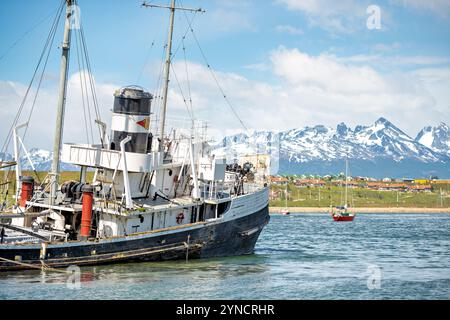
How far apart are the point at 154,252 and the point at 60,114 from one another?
312 inches

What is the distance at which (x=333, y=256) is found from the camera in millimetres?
44781

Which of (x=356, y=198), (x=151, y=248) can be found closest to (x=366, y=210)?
(x=356, y=198)

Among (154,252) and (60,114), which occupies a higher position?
(60,114)

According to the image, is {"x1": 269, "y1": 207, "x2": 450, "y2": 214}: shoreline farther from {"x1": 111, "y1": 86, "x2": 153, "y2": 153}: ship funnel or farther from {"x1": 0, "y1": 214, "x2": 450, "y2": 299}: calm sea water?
{"x1": 111, "y1": 86, "x2": 153, "y2": 153}: ship funnel

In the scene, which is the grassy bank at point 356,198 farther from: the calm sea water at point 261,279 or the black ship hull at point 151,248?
the black ship hull at point 151,248

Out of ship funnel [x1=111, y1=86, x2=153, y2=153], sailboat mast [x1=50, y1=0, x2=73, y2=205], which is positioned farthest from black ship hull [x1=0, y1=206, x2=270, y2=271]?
ship funnel [x1=111, y1=86, x2=153, y2=153]

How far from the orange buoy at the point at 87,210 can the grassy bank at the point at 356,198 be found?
119m

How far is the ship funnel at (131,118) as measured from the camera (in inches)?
1387

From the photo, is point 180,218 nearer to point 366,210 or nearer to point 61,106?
point 61,106

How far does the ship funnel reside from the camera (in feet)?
116

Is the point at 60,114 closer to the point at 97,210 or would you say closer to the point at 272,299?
the point at 97,210

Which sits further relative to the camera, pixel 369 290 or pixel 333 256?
pixel 333 256
